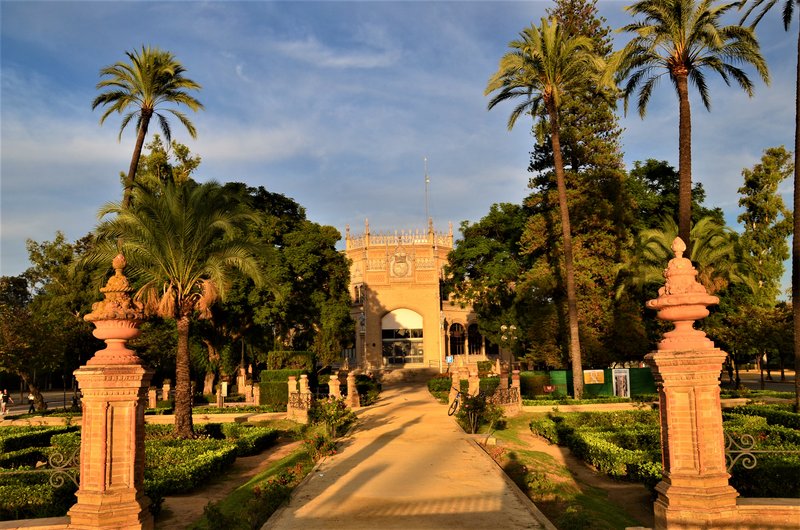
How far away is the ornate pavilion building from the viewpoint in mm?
52125

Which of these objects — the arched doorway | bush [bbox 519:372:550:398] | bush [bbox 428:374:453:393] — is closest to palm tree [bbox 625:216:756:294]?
bush [bbox 519:372:550:398]

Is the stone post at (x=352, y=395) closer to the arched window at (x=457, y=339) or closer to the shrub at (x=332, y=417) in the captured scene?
the shrub at (x=332, y=417)

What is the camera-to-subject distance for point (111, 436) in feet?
25.6

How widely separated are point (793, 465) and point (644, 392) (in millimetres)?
19724

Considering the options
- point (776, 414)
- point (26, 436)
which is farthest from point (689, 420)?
point (26, 436)

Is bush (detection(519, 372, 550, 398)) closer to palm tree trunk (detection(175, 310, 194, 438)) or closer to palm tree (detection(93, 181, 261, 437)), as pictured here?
palm tree (detection(93, 181, 261, 437))

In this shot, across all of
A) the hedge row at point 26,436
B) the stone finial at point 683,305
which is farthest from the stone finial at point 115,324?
the hedge row at point 26,436

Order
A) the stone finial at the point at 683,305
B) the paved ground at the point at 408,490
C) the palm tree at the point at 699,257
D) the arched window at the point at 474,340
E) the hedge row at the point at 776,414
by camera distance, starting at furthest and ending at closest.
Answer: the arched window at the point at 474,340
the palm tree at the point at 699,257
the hedge row at the point at 776,414
the paved ground at the point at 408,490
the stone finial at the point at 683,305

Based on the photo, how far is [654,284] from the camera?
105 feet

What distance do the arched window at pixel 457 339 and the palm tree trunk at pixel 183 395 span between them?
3815 centimetres

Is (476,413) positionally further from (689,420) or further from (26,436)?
(26,436)

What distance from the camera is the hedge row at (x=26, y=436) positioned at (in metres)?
16.8

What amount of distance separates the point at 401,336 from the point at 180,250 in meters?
36.6

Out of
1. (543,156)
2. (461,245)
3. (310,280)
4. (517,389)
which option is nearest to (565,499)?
(517,389)
